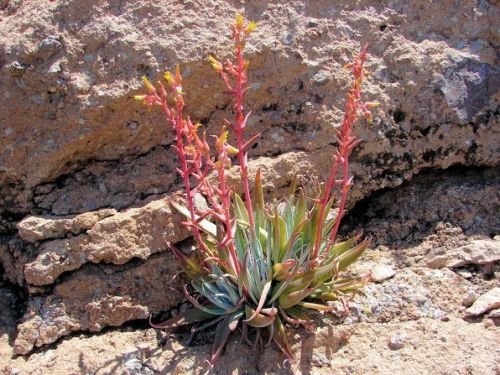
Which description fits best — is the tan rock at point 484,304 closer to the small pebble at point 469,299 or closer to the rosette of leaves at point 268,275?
the small pebble at point 469,299

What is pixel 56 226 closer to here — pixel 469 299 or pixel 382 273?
pixel 382 273

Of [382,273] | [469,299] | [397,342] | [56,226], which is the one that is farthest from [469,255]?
[56,226]

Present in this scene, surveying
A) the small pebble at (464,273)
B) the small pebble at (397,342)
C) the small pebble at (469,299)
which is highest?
the small pebble at (464,273)

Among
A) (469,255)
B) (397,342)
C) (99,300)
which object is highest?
(469,255)

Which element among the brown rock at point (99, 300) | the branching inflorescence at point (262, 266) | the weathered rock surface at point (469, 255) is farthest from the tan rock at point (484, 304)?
the brown rock at point (99, 300)

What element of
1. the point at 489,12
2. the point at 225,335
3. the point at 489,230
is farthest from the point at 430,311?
the point at 489,12

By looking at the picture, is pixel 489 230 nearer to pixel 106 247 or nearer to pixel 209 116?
pixel 209 116

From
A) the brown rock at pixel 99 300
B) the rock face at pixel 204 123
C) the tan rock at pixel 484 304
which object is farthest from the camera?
the rock face at pixel 204 123

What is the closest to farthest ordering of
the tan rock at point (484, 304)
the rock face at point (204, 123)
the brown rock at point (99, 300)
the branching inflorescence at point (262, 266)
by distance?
the branching inflorescence at point (262, 266), the tan rock at point (484, 304), the brown rock at point (99, 300), the rock face at point (204, 123)
